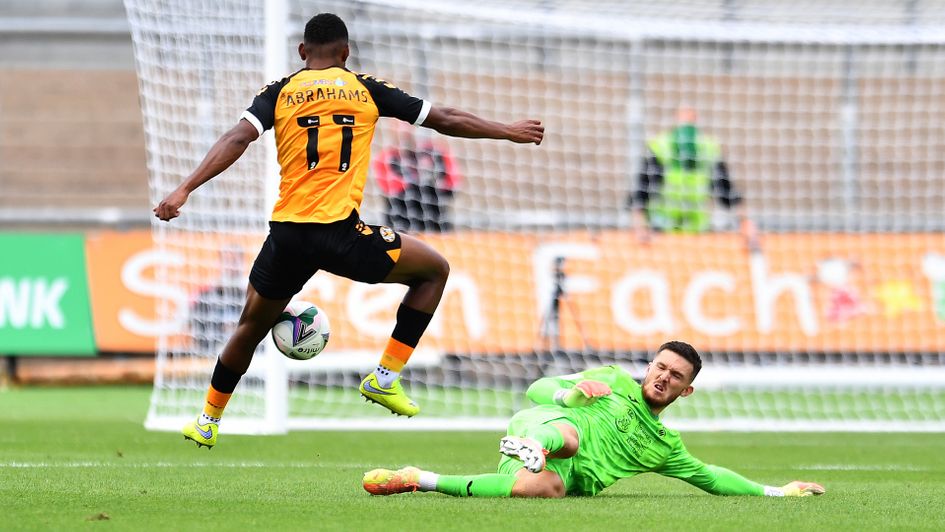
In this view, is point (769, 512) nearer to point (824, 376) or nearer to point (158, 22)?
point (824, 376)

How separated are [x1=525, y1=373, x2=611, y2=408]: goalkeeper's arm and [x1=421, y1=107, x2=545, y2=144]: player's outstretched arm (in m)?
1.25

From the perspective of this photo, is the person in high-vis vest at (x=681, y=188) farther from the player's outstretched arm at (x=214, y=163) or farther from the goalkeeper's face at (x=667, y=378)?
the player's outstretched arm at (x=214, y=163)

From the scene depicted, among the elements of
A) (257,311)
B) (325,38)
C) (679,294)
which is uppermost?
(325,38)

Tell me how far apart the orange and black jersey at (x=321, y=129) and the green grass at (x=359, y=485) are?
144cm

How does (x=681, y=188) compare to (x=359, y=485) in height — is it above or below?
above

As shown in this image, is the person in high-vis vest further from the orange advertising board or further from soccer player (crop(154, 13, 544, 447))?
soccer player (crop(154, 13, 544, 447))

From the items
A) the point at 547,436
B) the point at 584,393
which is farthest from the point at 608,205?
the point at 547,436

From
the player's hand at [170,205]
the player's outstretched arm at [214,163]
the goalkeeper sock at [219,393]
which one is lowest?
the goalkeeper sock at [219,393]

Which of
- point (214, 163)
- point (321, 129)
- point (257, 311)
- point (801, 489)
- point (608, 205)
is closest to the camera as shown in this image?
point (214, 163)

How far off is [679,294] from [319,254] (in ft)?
24.4

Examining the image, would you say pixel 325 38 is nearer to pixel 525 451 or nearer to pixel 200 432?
pixel 200 432

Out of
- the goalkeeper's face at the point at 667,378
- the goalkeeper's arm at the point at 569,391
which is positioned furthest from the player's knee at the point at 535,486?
the goalkeeper's face at the point at 667,378

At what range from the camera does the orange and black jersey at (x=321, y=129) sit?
712 centimetres

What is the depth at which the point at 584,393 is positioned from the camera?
20.7 ft
